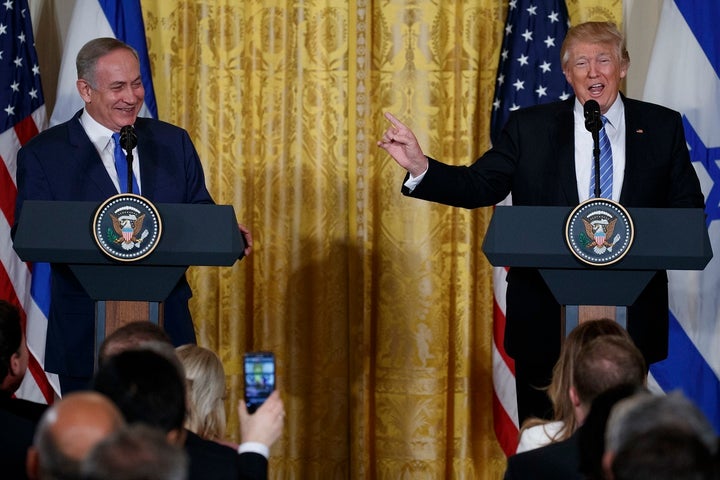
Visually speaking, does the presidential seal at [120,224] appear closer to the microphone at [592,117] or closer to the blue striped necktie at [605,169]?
the microphone at [592,117]

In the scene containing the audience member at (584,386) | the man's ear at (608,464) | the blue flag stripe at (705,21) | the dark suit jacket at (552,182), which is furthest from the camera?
the blue flag stripe at (705,21)

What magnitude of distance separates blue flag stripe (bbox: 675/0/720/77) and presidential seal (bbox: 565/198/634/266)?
2.47 m

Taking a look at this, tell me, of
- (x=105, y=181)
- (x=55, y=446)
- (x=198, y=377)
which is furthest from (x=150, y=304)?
(x=55, y=446)

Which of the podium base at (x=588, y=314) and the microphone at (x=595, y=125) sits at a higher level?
the microphone at (x=595, y=125)

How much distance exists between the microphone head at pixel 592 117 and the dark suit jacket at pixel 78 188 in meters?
1.67

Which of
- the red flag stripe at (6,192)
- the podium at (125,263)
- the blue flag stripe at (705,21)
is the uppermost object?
the blue flag stripe at (705,21)

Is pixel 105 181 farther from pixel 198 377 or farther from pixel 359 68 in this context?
pixel 359 68

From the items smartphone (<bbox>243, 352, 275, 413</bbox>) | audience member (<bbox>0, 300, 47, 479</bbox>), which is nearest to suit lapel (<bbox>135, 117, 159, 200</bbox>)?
audience member (<bbox>0, 300, 47, 479</bbox>)

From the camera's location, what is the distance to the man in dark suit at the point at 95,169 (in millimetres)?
4684

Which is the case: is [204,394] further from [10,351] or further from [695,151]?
[695,151]

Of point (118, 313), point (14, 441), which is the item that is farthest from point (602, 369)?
point (118, 313)

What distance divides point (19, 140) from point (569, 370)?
152 inches

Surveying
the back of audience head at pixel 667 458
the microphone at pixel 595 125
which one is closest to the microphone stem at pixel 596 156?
the microphone at pixel 595 125

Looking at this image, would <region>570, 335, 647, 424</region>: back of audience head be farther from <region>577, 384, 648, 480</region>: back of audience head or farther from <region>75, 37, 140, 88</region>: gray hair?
<region>75, 37, 140, 88</region>: gray hair
